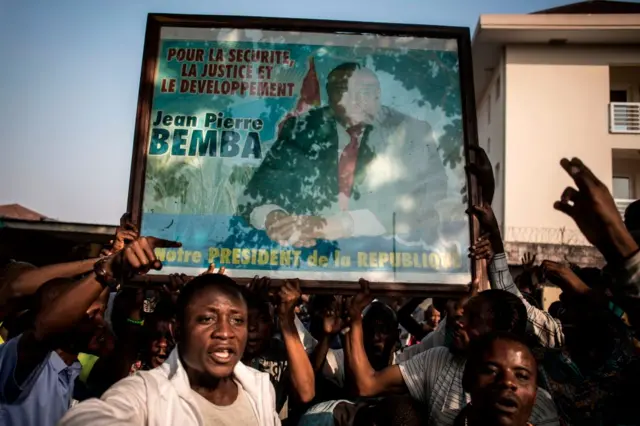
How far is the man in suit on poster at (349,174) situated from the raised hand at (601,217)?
4.62 ft

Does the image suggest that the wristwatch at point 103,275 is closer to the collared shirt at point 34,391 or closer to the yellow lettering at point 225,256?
the collared shirt at point 34,391

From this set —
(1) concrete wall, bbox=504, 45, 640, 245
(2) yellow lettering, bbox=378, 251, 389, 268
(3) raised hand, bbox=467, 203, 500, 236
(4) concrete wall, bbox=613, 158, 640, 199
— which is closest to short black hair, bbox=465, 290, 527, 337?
(3) raised hand, bbox=467, 203, 500, 236

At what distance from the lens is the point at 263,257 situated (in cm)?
328

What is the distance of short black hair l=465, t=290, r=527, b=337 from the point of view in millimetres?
3043

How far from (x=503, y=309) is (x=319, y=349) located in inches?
42.1

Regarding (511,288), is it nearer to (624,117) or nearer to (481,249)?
(481,249)

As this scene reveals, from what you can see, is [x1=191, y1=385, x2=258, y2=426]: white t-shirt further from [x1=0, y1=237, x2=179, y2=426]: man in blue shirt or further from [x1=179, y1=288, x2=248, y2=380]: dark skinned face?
[x1=0, y1=237, x2=179, y2=426]: man in blue shirt

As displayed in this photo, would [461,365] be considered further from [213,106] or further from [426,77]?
[213,106]

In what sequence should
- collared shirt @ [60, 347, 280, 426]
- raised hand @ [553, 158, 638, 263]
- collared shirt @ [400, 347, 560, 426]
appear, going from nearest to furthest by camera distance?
collared shirt @ [60, 347, 280, 426]
raised hand @ [553, 158, 638, 263]
collared shirt @ [400, 347, 560, 426]

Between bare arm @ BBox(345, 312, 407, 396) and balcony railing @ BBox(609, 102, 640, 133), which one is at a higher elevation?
balcony railing @ BBox(609, 102, 640, 133)

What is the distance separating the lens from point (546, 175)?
1780cm

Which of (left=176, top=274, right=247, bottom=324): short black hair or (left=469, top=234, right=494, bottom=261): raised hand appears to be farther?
(left=469, top=234, right=494, bottom=261): raised hand

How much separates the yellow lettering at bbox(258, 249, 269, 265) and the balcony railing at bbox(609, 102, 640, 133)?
17183 mm

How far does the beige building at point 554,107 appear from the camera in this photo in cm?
1736
